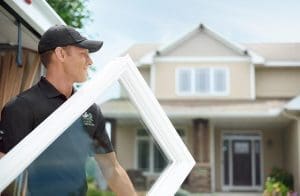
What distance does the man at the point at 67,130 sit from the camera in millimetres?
1336

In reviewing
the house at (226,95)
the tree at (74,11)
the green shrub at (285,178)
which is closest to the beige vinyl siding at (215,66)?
the house at (226,95)

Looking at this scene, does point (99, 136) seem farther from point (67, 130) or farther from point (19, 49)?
point (19, 49)

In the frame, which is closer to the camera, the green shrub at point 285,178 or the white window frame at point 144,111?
the white window frame at point 144,111

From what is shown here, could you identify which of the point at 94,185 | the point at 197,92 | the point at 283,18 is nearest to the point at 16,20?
the point at 94,185

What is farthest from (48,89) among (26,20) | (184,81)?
(184,81)

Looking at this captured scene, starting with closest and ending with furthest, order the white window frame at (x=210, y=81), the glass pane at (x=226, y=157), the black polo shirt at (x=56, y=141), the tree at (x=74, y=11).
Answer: the black polo shirt at (x=56, y=141) → the tree at (x=74, y=11) → the glass pane at (x=226, y=157) → the white window frame at (x=210, y=81)

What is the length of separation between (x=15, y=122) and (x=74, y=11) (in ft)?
38.2

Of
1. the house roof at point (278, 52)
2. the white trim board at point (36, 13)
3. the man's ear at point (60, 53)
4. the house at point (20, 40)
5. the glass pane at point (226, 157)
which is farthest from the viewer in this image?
the house roof at point (278, 52)

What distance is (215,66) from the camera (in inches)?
669

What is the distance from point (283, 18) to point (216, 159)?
1123 centimetres

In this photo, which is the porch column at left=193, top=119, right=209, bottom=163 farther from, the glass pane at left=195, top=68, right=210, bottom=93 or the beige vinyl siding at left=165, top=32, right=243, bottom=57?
the beige vinyl siding at left=165, top=32, right=243, bottom=57

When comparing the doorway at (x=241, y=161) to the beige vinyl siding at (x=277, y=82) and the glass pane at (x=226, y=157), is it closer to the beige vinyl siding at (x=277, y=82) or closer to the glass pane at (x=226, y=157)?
the glass pane at (x=226, y=157)

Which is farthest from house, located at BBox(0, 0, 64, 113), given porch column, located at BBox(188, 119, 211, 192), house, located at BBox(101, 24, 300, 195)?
house, located at BBox(101, 24, 300, 195)

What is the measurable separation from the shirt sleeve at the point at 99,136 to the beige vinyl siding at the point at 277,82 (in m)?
16.0
